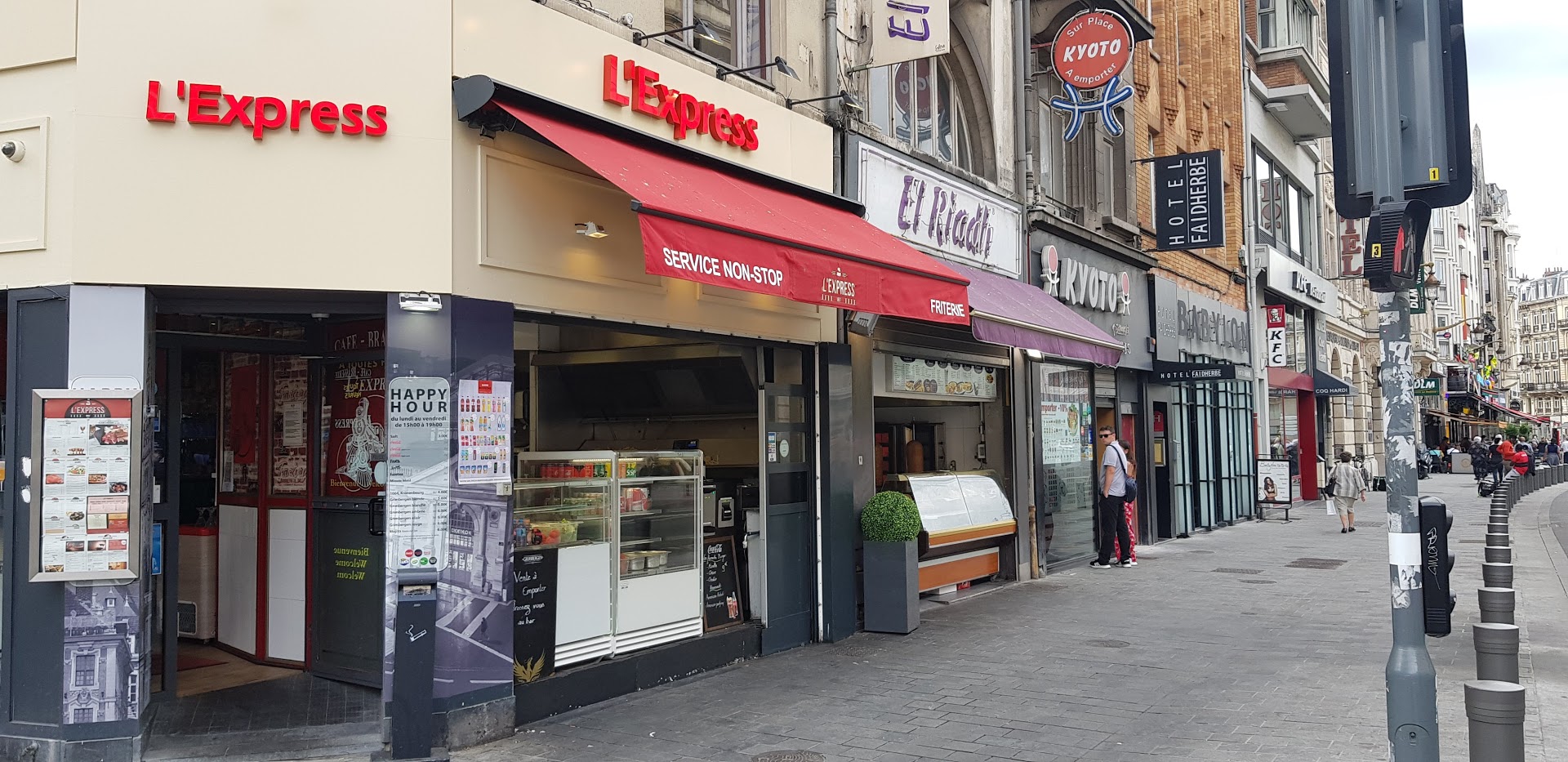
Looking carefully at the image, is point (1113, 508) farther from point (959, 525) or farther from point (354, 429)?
point (354, 429)

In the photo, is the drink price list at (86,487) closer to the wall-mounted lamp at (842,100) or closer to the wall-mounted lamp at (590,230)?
the wall-mounted lamp at (590,230)

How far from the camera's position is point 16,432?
21.0ft

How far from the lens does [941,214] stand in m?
12.6

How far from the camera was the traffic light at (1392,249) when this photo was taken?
16.5 ft

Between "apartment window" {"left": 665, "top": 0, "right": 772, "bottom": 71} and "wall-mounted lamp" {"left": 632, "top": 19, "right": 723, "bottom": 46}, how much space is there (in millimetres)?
35

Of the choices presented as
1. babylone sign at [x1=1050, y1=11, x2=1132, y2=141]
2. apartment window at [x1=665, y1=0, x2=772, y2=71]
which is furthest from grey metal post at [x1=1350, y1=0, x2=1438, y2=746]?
babylone sign at [x1=1050, y1=11, x2=1132, y2=141]

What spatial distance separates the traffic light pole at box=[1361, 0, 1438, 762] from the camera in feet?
16.3

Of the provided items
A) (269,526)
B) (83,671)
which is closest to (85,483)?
(83,671)

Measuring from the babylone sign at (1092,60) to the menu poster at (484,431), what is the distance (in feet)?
31.4

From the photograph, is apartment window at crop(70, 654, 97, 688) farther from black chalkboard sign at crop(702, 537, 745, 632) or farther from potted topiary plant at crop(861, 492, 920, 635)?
potted topiary plant at crop(861, 492, 920, 635)

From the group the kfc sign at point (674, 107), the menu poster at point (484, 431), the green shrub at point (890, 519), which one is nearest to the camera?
the menu poster at point (484, 431)

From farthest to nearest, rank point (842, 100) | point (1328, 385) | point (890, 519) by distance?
point (1328, 385) → point (842, 100) → point (890, 519)

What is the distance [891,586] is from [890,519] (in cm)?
63

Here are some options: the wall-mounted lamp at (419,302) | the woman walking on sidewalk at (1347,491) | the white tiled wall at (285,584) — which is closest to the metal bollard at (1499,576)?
the wall-mounted lamp at (419,302)
